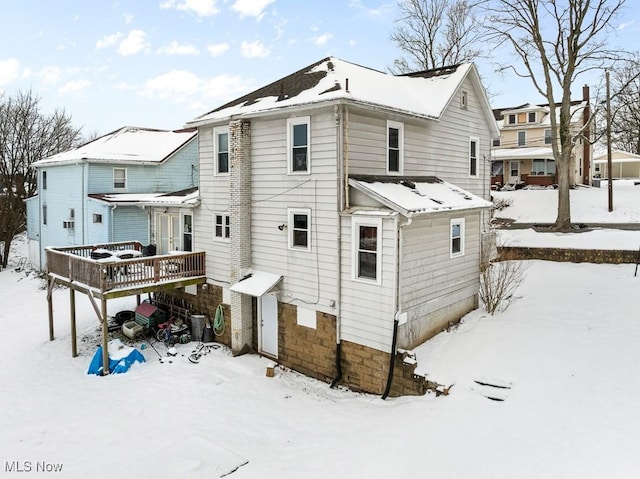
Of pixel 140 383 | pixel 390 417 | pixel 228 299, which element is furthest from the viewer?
pixel 228 299

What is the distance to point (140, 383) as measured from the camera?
13070mm

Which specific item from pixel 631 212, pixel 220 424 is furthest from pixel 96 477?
pixel 631 212

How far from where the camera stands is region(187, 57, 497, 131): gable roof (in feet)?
41.2

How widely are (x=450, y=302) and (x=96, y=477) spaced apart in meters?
10.4

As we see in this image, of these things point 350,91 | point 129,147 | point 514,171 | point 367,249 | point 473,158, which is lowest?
point 367,249

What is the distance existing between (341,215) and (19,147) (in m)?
35.0

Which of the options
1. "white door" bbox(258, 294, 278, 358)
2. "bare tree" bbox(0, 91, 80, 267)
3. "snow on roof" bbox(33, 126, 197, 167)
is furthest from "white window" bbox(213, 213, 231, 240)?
"bare tree" bbox(0, 91, 80, 267)

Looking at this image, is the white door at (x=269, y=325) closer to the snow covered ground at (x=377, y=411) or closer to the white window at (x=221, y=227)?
the snow covered ground at (x=377, y=411)

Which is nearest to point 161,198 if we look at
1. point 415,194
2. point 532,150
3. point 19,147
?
point 415,194

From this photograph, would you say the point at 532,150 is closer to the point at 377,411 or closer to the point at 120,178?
the point at 120,178

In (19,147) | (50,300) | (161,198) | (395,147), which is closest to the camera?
(395,147)

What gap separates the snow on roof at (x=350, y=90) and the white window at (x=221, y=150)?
1.90ft

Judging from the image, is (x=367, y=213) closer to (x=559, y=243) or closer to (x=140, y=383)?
(x=140, y=383)

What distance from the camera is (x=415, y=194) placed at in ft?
41.5
